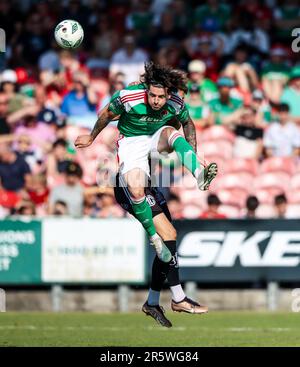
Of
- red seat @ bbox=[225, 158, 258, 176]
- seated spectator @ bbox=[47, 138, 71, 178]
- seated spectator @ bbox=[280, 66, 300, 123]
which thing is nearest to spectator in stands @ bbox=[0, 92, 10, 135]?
seated spectator @ bbox=[47, 138, 71, 178]

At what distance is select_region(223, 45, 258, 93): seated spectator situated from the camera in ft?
63.6

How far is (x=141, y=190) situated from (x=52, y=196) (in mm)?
6069

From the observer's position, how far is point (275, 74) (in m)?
19.6

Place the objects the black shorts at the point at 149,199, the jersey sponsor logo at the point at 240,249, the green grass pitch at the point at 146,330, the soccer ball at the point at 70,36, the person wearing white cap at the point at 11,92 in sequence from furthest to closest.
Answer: the person wearing white cap at the point at 11,92
the jersey sponsor logo at the point at 240,249
the green grass pitch at the point at 146,330
the black shorts at the point at 149,199
the soccer ball at the point at 70,36

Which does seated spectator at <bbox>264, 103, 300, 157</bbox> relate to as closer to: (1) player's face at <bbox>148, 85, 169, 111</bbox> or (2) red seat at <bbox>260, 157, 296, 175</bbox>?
(2) red seat at <bbox>260, 157, 296, 175</bbox>

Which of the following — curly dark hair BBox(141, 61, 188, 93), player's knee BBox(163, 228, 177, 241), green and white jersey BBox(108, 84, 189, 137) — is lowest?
player's knee BBox(163, 228, 177, 241)

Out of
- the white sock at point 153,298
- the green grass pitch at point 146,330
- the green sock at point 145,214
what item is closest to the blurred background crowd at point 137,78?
the green grass pitch at point 146,330

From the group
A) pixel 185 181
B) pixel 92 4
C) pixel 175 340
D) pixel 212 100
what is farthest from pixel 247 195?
pixel 92 4

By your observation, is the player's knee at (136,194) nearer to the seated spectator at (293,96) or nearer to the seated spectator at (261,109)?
the seated spectator at (261,109)

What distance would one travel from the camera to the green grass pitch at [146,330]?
1301cm

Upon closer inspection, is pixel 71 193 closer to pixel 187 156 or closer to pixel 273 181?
pixel 273 181

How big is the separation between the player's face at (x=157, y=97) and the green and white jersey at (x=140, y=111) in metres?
0.19

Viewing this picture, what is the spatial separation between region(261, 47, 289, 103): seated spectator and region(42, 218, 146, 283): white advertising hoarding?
441 cm

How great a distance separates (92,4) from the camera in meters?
21.7
